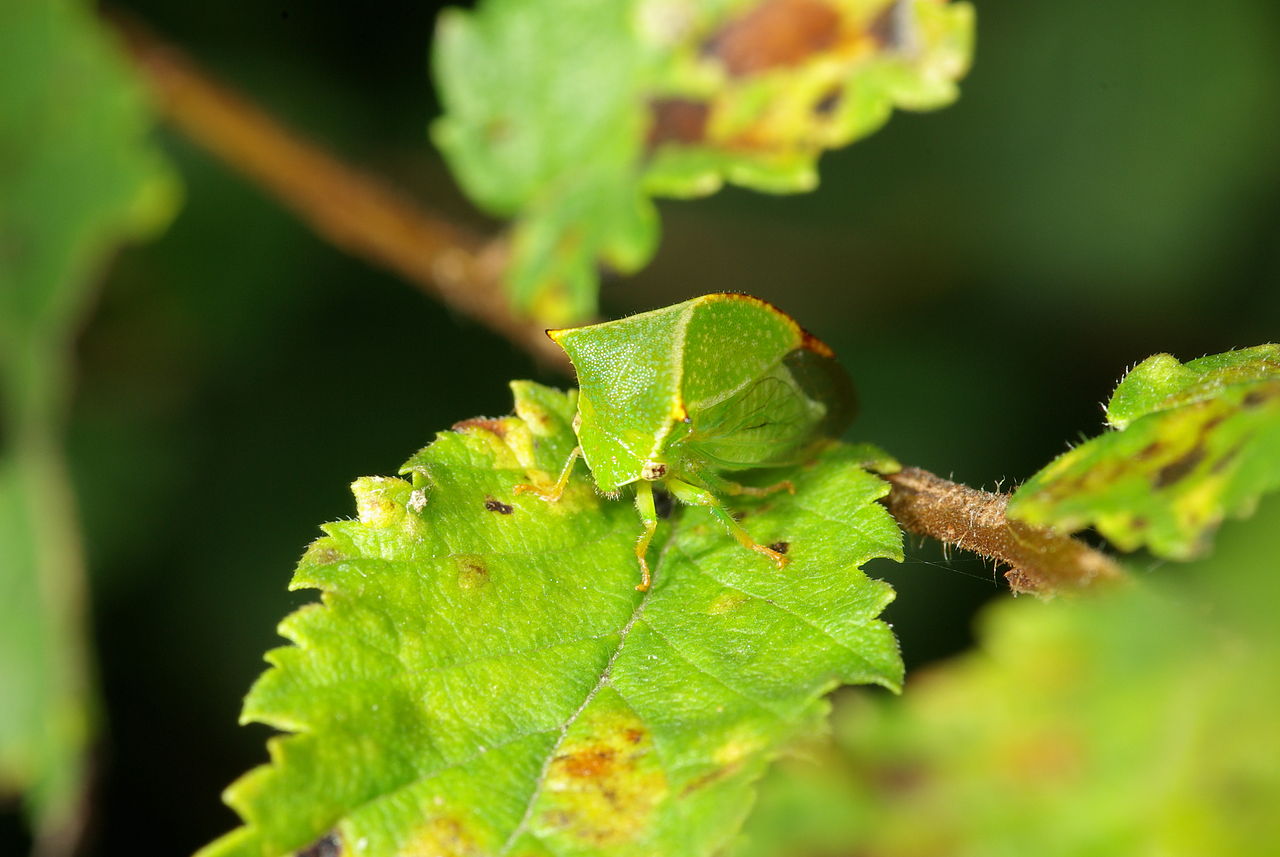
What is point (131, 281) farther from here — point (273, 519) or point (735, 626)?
point (735, 626)

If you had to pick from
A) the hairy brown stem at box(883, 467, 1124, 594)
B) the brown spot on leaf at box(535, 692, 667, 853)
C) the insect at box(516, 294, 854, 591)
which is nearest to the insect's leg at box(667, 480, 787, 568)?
the insect at box(516, 294, 854, 591)

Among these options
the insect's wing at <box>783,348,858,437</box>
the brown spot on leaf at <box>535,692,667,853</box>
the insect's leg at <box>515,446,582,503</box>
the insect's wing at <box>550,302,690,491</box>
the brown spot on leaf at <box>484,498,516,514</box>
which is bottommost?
the brown spot on leaf at <box>535,692,667,853</box>

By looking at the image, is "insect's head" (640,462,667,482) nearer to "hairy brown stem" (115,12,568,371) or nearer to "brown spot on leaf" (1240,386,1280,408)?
"hairy brown stem" (115,12,568,371)

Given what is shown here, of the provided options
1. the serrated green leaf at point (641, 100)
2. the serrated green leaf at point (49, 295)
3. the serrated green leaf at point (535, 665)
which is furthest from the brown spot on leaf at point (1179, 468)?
the serrated green leaf at point (49, 295)

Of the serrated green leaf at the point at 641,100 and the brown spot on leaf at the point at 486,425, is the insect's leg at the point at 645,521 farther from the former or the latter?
the serrated green leaf at the point at 641,100

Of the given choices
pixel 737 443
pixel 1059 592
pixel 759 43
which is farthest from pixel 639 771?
pixel 759 43

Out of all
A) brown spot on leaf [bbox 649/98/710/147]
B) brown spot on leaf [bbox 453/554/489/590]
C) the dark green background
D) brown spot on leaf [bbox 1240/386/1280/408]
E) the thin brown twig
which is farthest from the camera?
the dark green background

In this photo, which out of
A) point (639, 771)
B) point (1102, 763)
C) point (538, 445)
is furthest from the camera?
point (538, 445)
